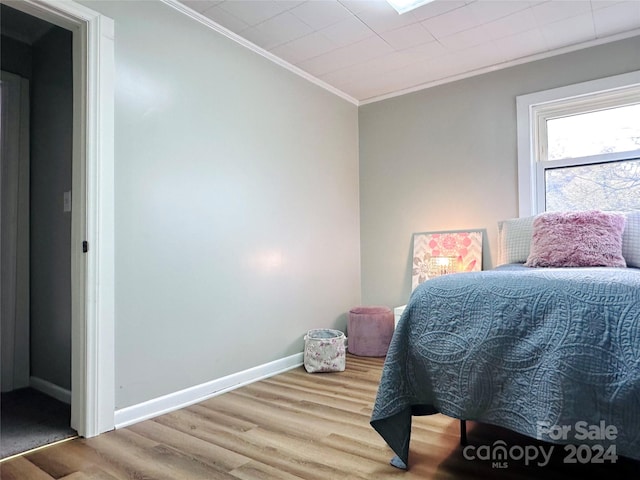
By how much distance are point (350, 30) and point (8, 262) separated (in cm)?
274

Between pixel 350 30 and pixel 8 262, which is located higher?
pixel 350 30

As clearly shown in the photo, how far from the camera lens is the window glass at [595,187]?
9.09ft

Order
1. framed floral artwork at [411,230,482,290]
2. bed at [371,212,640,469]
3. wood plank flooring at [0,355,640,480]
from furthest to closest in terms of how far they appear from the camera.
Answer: framed floral artwork at [411,230,482,290] < wood plank flooring at [0,355,640,480] < bed at [371,212,640,469]

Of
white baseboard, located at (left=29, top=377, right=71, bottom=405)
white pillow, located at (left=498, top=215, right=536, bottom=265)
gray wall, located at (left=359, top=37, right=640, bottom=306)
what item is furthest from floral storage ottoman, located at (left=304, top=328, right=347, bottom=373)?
white baseboard, located at (left=29, top=377, right=71, bottom=405)

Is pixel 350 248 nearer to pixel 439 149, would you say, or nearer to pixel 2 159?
pixel 439 149

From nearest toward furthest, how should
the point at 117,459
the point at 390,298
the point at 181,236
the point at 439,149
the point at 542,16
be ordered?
the point at 117,459 < the point at 181,236 < the point at 542,16 < the point at 439,149 < the point at 390,298

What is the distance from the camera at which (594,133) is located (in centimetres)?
294

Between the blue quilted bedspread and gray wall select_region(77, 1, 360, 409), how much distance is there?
1334 millimetres

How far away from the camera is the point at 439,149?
349 cm

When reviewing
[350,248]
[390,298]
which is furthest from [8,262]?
[390,298]

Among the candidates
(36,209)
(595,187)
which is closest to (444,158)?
(595,187)

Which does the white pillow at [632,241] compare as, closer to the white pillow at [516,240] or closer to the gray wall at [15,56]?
the white pillow at [516,240]

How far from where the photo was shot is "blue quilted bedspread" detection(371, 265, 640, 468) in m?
1.08

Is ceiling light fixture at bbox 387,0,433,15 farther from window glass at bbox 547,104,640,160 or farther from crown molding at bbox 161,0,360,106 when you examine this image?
window glass at bbox 547,104,640,160
